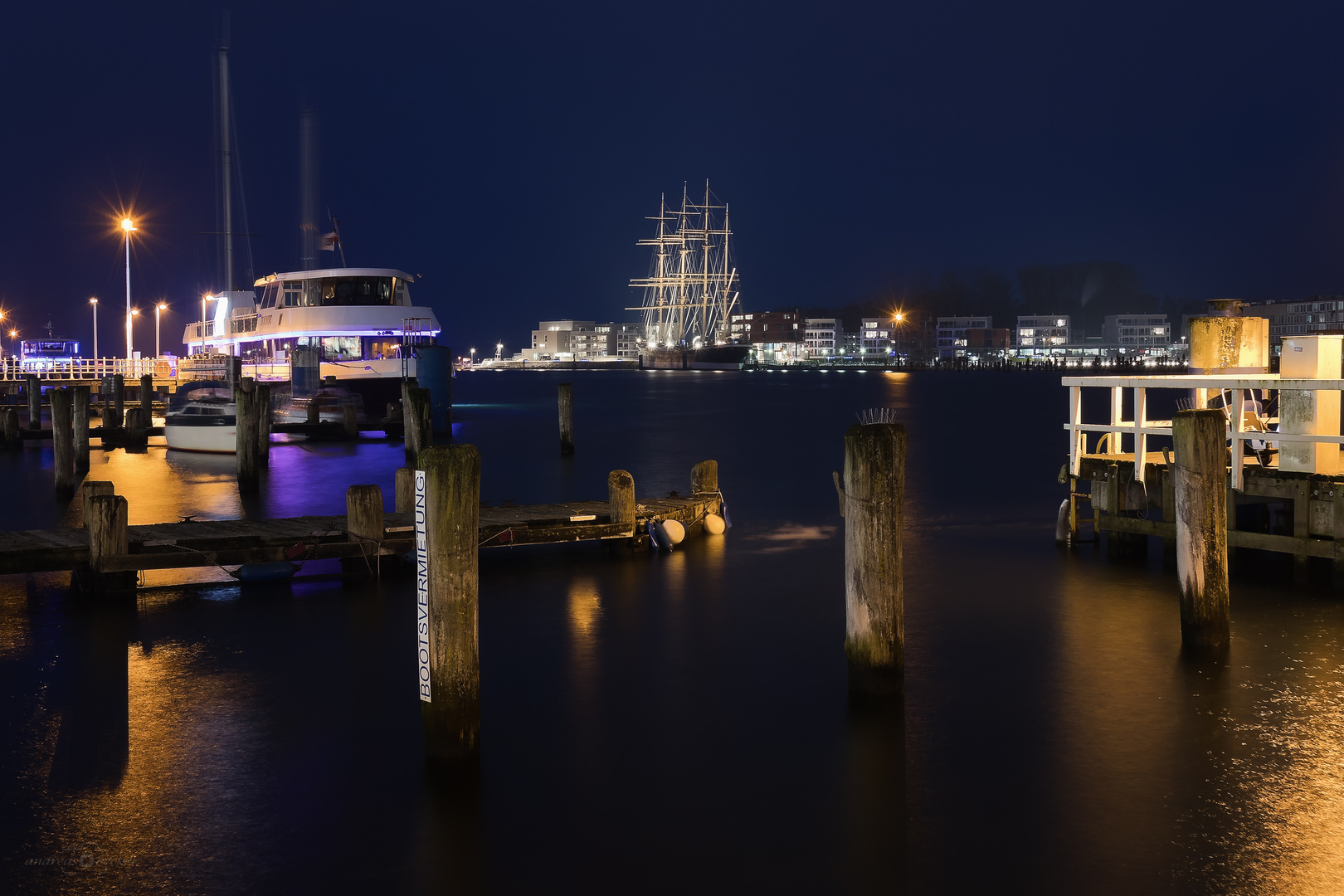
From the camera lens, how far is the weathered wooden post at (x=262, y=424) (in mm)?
29391

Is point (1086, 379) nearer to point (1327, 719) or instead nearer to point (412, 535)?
point (1327, 719)

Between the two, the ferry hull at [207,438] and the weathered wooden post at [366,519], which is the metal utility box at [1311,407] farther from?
the ferry hull at [207,438]

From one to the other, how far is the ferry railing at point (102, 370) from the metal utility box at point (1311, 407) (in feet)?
198

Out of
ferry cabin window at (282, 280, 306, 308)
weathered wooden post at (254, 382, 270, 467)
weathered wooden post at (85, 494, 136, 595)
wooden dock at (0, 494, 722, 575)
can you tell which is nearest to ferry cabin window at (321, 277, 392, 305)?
ferry cabin window at (282, 280, 306, 308)

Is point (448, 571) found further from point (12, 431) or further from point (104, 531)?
point (12, 431)

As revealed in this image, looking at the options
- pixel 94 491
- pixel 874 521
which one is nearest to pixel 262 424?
pixel 94 491

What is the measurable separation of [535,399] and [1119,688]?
98.5 metres

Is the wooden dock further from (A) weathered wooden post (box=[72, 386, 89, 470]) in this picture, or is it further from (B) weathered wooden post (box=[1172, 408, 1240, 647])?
(A) weathered wooden post (box=[72, 386, 89, 470])

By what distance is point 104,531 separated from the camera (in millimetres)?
14617

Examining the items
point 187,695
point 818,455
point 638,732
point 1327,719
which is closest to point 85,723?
point 187,695

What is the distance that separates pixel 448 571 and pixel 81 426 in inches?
1121

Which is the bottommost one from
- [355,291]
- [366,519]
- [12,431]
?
[366,519]

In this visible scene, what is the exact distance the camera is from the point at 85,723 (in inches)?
420

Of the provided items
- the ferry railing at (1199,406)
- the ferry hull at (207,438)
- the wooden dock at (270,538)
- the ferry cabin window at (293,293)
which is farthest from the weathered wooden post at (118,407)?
the ferry railing at (1199,406)
